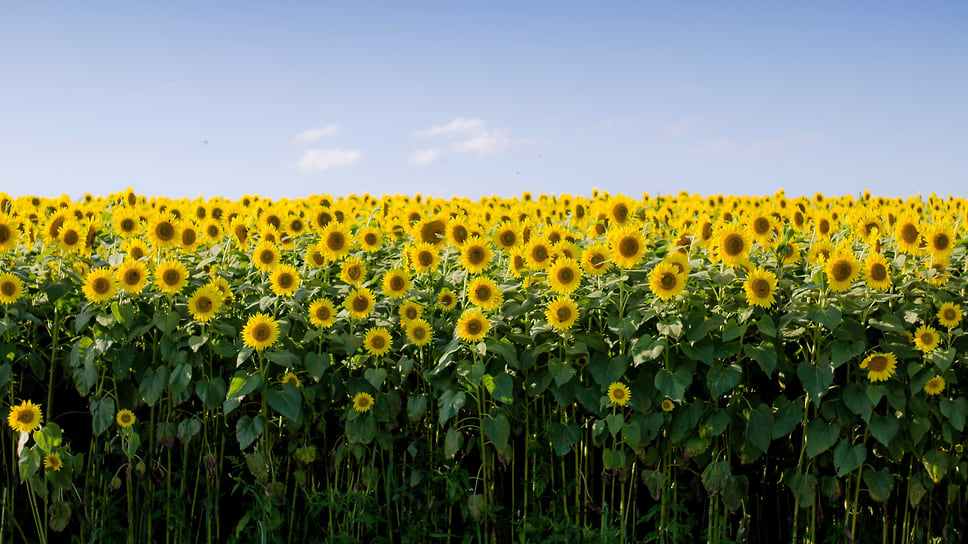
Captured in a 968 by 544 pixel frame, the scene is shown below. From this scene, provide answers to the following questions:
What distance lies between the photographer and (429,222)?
4.99 m

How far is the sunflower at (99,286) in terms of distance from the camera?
4559mm

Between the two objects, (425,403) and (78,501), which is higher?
(425,403)

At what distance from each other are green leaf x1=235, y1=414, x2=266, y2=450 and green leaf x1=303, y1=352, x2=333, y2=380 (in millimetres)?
349

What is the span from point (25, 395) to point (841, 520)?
4583 mm

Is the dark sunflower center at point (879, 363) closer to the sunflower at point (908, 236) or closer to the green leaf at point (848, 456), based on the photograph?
the green leaf at point (848, 456)

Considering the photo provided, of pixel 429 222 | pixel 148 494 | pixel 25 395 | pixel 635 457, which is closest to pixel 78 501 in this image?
pixel 148 494

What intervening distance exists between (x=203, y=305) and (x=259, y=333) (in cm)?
35

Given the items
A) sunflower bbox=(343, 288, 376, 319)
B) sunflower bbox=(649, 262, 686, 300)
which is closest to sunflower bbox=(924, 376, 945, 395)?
sunflower bbox=(649, 262, 686, 300)

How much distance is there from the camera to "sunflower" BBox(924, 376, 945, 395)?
433 cm

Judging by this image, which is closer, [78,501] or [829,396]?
[829,396]

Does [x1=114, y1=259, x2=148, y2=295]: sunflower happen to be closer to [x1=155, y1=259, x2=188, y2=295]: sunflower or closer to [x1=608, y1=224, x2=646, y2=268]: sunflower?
[x1=155, y1=259, x2=188, y2=295]: sunflower

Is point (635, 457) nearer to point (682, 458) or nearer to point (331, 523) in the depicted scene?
point (682, 458)

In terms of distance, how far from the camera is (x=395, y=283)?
457cm

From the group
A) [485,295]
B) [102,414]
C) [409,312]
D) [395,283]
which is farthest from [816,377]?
[102,414]
